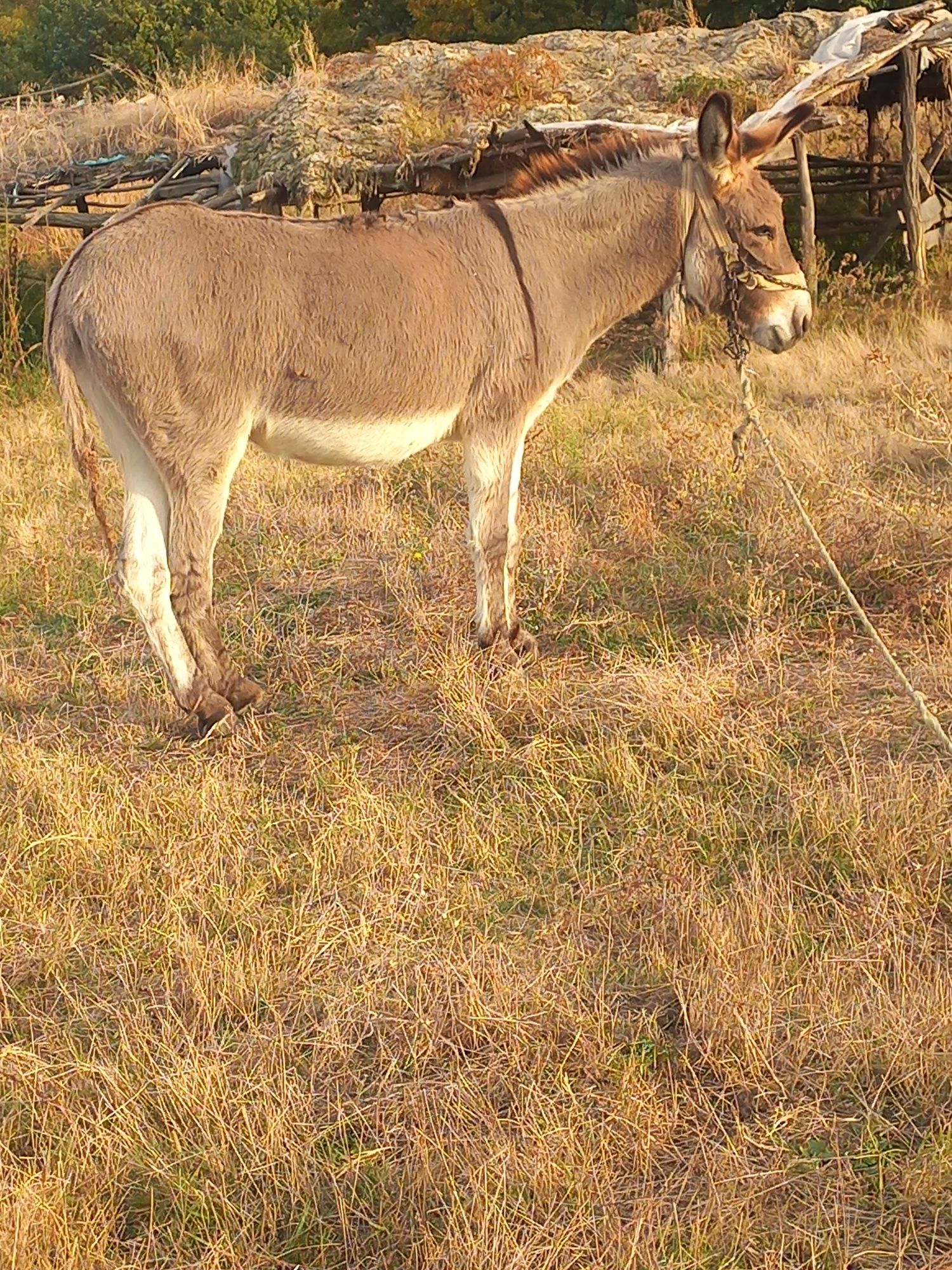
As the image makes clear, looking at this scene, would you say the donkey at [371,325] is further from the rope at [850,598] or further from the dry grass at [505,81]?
the dry grass at [505,81]

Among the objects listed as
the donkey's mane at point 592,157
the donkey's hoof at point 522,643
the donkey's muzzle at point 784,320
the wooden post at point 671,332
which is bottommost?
the wooden post at point 671,332

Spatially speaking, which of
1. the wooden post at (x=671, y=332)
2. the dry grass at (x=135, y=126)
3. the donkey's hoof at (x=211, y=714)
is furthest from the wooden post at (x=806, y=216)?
the donkey's hoof at (x=211, y=714)

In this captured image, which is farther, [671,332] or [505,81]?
[505,81]

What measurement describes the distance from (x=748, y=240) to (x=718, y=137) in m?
0.39

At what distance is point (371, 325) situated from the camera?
4062mm

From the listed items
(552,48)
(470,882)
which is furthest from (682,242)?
(552,48)

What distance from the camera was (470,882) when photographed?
3.14 m

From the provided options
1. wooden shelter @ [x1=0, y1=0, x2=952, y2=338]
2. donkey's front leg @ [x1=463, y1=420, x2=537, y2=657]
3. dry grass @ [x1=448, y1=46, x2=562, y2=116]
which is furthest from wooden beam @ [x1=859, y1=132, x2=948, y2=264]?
donkey's front leg @ [x1=463, y1=420, x2=537, y2=657]

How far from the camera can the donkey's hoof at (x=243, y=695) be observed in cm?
435

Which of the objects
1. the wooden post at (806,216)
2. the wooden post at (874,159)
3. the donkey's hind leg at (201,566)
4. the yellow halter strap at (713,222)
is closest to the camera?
the donkey's hind leg at (201,566)

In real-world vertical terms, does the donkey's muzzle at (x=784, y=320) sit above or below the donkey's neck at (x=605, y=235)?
below

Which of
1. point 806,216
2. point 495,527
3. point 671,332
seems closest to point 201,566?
point 495,527

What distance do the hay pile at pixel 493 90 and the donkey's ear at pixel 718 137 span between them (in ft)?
20.7

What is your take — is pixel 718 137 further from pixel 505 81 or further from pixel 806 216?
pixel 505 81
